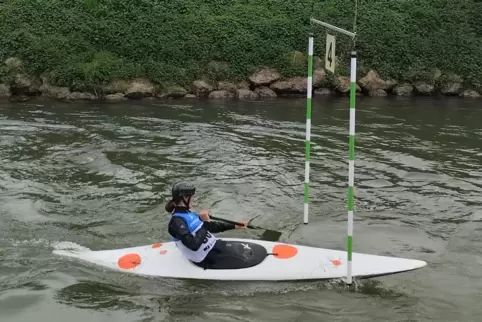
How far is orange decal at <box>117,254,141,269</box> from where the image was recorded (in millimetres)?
5785

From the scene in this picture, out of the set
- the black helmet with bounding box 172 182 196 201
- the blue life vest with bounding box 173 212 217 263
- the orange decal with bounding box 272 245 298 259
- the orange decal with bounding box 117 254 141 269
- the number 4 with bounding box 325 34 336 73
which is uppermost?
the number 4 with bounding box 325 34 336 73

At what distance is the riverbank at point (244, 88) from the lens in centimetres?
1664

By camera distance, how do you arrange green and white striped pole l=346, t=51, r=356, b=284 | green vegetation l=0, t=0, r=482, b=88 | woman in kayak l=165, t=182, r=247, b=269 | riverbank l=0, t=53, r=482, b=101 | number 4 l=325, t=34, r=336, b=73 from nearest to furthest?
green and white striped pole l=346, t=51, r=356, b=284 < woman in kayak l=165, t=182, r=247, b=269 < number 4 l=325, t=34, r=336, b=73 < riverbank l=0, t=53, r=482, b=101 < green vegetation l=0, t=0, r=482, b=88

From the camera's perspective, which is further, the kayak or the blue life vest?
the kayak

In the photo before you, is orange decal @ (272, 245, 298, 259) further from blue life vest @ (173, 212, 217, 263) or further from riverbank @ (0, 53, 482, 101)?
riverbank @ (0, 53, 482, 101)

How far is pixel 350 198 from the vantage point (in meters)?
5.17

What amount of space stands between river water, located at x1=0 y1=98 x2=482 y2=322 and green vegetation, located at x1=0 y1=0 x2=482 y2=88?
262 centimetres

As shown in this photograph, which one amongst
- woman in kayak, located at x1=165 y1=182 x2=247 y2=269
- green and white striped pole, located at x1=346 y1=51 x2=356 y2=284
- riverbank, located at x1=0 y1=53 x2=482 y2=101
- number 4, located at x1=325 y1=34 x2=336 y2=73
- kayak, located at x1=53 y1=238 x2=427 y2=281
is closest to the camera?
green and white striped pole, located at x1=346 y1=51 x2=356 y2=284

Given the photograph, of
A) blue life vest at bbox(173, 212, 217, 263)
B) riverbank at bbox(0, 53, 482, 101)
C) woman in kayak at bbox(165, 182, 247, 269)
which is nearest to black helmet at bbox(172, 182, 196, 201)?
woman in kayak at bbox(165, 182, 247, 269)

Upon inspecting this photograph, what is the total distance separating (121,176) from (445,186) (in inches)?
207

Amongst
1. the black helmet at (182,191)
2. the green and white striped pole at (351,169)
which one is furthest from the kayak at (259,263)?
the black helmet at (182,191)

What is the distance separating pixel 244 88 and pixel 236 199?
32.9 ft

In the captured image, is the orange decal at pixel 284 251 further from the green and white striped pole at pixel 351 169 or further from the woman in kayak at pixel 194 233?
the green and white striped pole at pixel 351 169

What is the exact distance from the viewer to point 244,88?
17719 mm
